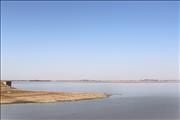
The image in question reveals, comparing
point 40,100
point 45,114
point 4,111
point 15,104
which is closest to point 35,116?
point 45,114

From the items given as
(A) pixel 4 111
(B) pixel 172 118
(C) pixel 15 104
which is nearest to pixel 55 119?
(A) pixel 4 111

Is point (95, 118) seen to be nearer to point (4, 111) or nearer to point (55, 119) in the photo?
point (55, 119)

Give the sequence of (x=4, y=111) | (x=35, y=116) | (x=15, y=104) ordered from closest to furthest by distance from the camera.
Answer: (x=35, y=116)
(x=4, y=111)
(x=15, y=104)

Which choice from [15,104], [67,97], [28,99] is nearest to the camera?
[15,104]

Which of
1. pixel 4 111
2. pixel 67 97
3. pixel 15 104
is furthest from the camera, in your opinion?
pixel 67 97

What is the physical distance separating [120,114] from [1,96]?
2513cm

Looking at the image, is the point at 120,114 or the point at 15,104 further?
the point at 15,104

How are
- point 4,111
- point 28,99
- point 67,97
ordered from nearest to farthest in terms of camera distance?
point 4,111 → point 28,99 → point 67,97

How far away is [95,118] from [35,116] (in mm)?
7329

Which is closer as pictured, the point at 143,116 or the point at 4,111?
the point at 143,116

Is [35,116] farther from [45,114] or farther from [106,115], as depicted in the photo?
[106,115]

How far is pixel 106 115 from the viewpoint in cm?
4038

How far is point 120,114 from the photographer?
4162 centimetres

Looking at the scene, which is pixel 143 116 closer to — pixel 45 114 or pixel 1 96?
pixel 45 114
